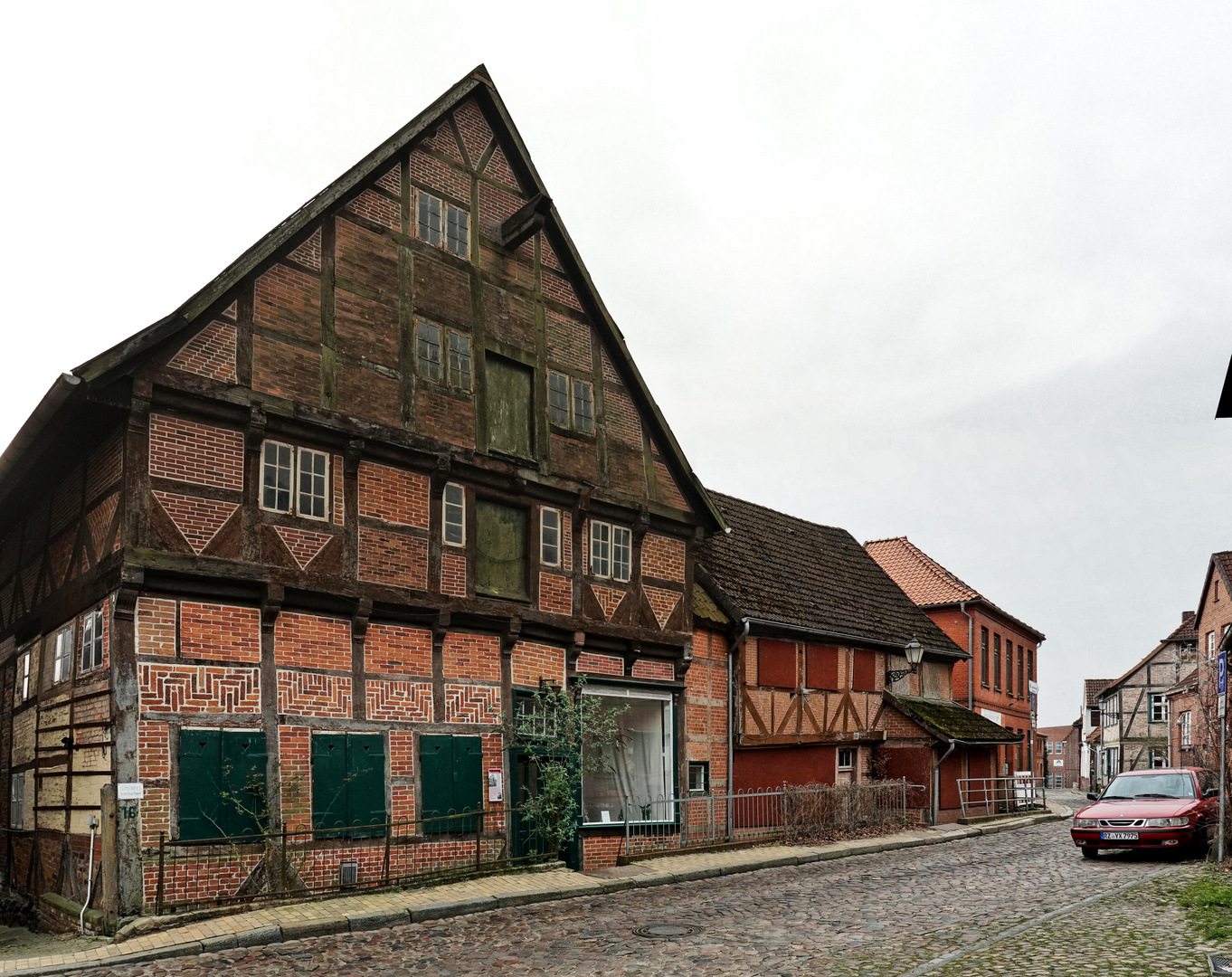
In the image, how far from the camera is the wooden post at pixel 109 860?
1280 cm

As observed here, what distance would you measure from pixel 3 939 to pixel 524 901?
671cm

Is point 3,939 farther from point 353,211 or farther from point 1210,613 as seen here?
point 1210,613

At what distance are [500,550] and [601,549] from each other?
94.8 inches

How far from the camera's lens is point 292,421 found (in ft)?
50.1

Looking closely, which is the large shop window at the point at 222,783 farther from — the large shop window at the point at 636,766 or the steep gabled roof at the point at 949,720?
the steep gabled roof at the point at 949,720

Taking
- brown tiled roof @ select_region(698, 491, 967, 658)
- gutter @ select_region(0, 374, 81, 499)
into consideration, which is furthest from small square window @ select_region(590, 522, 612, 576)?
gutter @ select_region(0, 374, 81, 499)

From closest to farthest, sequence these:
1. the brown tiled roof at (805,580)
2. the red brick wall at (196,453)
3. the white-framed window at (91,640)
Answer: the red brick wall at (196,453) < the white-framed window at (91,640) < the brown tiled roof at (805,580)

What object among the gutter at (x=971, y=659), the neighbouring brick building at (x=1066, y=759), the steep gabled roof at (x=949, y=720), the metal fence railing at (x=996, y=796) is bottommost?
the neighbouring brick building at (x=1066, y=759)

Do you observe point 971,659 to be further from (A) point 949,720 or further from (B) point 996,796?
(A) point 949,720

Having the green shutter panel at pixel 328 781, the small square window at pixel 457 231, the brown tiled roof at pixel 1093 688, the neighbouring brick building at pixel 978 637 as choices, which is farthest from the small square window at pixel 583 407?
the brown tiled roof at pixel 1093 688

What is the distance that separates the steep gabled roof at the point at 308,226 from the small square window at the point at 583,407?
3.52 ft

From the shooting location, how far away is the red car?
18.9m

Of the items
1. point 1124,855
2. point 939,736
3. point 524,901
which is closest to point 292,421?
point 524,901

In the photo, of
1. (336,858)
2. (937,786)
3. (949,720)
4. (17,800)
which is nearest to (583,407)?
(336,858)
